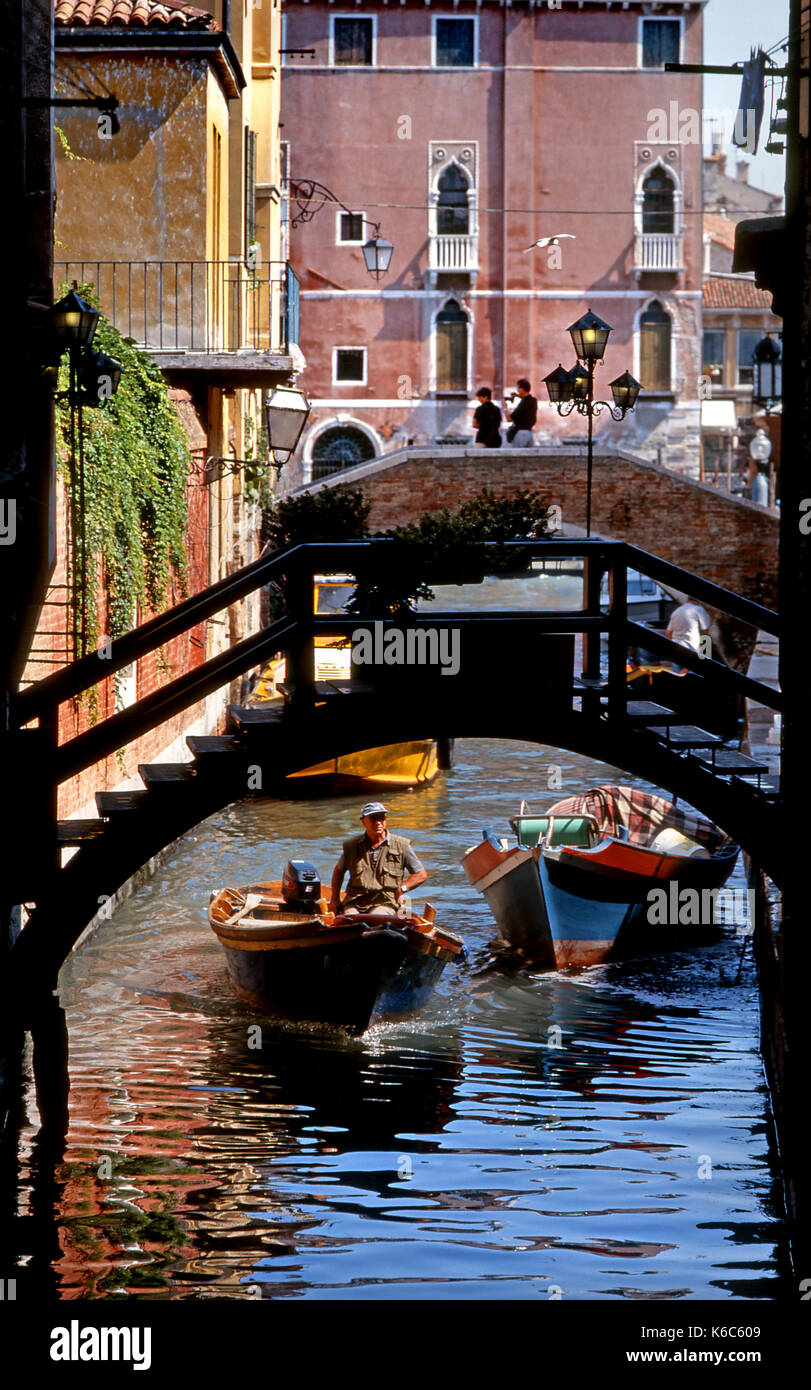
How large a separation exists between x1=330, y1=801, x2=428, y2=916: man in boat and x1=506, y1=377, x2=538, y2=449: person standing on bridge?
14084mm

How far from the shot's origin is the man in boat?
30.9ft

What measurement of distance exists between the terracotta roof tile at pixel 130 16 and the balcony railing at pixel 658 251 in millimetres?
18345

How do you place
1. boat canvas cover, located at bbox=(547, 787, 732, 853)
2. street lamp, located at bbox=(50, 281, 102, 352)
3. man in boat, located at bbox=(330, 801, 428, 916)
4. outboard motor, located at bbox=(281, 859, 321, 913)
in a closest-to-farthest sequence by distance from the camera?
street lamp, located at bbox=(50, 281, 102, 352), man in boat, located at bbox=(330, 801, 428, 916), outboard motor, located at bbox=(281, 859, 321, 913), boat canvas cover, located at bbox=(547, 787, 732, 853)

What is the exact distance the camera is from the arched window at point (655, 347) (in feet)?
105

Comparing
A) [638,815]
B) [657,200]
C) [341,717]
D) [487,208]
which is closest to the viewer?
[341,717]

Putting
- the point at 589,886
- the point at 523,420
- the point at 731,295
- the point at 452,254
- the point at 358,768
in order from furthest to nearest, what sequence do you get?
1. the point at 731,295
2. the point at 452,254
3. the point at 523,420
4. the point at 358,768
5. the point at 589,886

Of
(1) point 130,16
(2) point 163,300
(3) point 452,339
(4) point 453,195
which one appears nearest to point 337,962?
(2) point 163,300

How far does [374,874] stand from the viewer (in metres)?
9.45

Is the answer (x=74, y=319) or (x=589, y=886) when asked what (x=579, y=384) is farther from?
(x=74, y=319)

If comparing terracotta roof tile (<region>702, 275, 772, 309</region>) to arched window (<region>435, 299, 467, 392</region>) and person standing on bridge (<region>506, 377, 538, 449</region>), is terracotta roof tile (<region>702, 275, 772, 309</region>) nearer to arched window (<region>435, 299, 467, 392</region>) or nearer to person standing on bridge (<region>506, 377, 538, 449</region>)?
arched window (<region>435, 299, 467, 392</region>)

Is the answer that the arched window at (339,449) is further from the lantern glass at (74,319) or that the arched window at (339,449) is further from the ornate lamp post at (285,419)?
the lantern glass at (74,319)

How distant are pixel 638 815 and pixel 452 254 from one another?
2172cm

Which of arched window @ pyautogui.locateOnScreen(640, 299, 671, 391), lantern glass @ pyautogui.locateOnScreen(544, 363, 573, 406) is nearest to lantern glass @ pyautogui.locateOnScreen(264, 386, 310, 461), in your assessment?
lantern glass @ pyautogui.locateOnScreen(544, 363, 573, 406)

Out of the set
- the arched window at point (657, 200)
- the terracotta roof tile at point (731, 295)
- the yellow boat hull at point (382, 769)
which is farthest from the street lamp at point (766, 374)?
the terracotta roof tile at point (731, 295)
